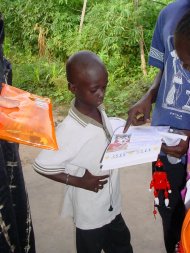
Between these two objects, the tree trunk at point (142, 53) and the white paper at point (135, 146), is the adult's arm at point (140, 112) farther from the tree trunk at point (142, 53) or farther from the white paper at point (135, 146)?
the tree trunk at point (142, 53)

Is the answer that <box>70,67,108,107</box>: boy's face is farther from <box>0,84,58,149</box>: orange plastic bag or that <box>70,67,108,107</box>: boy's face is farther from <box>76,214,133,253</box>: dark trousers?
<box>76,214,133,253</box>: dark trousers

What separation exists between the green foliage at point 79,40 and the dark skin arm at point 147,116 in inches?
110

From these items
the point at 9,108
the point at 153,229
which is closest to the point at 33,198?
the point at 153,229

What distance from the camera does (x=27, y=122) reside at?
41.4 inches

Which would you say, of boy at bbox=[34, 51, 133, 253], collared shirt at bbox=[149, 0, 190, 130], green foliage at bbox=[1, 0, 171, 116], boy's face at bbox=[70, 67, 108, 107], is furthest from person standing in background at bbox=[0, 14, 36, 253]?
green foliage at bbox=[1, 0, 171, 116]

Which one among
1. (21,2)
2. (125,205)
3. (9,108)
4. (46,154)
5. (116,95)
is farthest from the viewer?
(21,2)

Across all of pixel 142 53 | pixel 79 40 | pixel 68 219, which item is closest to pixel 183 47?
pixel 68 219

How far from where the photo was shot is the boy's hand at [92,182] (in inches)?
57.6

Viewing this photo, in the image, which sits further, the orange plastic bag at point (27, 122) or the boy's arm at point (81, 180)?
the boy's arm at point (81, 180)

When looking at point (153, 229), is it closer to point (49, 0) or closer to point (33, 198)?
point (33, 198)

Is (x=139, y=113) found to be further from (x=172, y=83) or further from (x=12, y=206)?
(x=12, y=206)

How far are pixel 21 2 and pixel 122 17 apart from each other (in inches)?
104

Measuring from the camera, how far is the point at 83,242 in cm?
163

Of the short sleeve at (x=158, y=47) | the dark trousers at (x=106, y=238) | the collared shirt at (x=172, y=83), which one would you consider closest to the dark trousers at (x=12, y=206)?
the dark trousers at (x=106, y=238)
